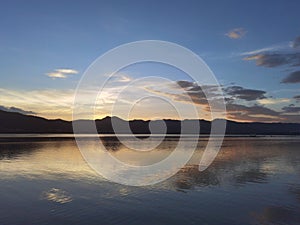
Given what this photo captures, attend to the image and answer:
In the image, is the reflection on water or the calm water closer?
the calm water

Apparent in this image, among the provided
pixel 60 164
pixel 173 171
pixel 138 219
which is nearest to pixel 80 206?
pixel 138 219

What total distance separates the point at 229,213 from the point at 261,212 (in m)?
1.81

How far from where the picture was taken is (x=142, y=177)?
26141mm

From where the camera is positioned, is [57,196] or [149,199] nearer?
[149,199]

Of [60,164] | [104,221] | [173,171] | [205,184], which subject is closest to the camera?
[104,221]

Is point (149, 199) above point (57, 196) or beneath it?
above

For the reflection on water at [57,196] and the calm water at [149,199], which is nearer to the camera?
the calm water at [149,199]

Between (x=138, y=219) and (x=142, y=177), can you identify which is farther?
(x=142, y=177)

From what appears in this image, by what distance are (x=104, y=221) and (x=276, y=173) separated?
21683 mm

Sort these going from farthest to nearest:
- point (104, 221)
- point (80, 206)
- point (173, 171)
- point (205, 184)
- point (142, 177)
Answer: point (173, 171), point (142, 177), point (205, 184), point (80, 206), point (104, 221)

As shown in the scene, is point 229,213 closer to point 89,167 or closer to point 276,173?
point 276,173

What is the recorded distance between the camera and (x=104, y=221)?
14.2m

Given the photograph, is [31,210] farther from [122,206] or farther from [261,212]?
[261,212]

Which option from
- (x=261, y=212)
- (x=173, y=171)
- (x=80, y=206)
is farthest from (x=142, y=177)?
(x=261, y=212)
